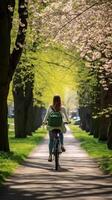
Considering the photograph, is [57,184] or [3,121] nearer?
[57,184]

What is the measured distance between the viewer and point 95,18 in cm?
1981

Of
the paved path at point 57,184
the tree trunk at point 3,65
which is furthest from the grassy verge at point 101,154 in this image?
the tree trunk at point 3,65

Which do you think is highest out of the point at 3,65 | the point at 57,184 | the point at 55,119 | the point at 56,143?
the point at 3,65

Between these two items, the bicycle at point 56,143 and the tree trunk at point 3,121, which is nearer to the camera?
the bicycle at point 56,143

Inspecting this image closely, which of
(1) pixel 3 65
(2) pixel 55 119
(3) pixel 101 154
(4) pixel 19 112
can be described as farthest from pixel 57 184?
(4) pixel 19 112

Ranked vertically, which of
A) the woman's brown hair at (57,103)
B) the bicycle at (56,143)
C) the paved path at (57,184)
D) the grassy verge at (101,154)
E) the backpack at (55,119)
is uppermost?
the woman's brown hair at (57,103)

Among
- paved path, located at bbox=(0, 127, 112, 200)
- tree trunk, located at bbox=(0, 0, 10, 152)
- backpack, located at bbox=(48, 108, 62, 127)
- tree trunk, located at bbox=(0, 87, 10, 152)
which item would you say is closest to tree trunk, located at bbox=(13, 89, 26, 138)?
tree trunk, located at bbox=(0, 87, 10, 152)

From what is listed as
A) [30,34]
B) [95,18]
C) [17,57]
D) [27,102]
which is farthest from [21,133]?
[95,18]

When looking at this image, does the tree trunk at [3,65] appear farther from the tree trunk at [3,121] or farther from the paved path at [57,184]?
the paved path at [57,184]

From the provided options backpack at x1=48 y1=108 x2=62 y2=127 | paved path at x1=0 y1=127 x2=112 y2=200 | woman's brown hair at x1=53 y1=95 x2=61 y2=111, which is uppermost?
woman's brown hair at x1=53 y1=95 x2=61 y2=111

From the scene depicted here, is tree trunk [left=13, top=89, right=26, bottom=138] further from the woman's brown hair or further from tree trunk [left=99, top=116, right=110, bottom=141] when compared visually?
the woman's brown hair

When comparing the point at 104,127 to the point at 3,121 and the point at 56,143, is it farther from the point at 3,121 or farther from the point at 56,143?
the point at 56,143

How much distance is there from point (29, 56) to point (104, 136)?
8.70 metres

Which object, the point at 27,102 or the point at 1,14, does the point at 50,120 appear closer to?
the point at 1,14
